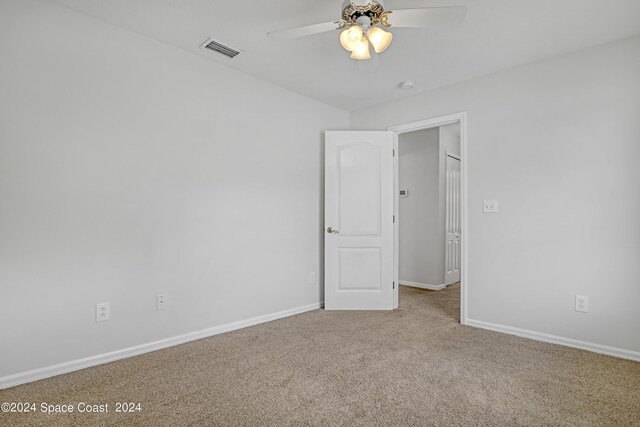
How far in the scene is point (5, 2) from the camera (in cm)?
208

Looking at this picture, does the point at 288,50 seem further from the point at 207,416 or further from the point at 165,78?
the point at 207,416

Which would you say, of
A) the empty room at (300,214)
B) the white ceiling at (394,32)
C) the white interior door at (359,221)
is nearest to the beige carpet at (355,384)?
the empty room at (300,214)

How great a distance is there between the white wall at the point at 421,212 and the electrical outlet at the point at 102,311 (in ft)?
13.6

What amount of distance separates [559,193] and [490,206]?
550mm

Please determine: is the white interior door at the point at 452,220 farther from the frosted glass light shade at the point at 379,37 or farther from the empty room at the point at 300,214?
the frosted glass light shade at the point at 379,37

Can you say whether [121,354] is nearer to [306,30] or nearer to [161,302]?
[161,302]

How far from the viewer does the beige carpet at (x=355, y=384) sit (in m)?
1.77

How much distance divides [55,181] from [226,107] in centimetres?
149

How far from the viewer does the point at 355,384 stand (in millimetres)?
2111

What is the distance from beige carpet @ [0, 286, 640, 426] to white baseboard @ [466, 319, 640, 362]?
0.09 m

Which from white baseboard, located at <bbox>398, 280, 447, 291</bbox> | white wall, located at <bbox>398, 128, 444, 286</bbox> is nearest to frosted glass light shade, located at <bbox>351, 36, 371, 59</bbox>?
white wall, located at <bbox>398, 128, 444, 286</bbox>

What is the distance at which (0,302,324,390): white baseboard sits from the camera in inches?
82.8

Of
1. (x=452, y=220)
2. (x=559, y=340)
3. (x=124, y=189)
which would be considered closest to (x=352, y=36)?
(x=124, y=189)

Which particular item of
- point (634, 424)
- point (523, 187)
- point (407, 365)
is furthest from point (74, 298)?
point (523, 187)
